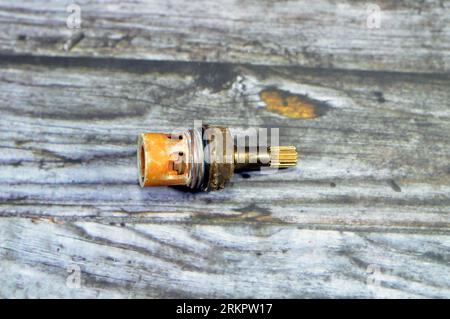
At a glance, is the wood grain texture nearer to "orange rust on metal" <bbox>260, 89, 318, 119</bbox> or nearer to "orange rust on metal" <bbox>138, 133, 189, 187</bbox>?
"orange rust on metal" <bbox>260, 89, 318, 119</bbox>

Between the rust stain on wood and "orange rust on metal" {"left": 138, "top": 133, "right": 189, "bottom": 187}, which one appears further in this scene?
the rust stain on wood

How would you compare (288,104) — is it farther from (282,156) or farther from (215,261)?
(215,261)

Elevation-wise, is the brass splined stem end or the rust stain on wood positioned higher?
the rust stain on wood

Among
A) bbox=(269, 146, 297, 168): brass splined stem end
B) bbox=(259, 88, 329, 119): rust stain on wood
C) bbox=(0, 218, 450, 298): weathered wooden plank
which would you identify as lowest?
bbox=(0, 218, 450, 298): weathered wooden plank

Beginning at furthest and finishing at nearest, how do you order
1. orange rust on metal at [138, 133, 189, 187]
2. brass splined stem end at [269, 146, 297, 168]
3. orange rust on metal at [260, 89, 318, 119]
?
orange rust on metal at [260, 89, 318, 119], brass splined stem end at [269, 146, 297, 168], orange rust on metal at [138, 133, 189, 187]

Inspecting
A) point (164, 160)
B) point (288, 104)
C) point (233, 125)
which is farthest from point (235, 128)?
point (164, 160)

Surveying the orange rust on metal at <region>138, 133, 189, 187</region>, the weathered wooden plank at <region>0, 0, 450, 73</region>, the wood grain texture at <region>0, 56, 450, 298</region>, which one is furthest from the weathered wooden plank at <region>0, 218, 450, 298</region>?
the weathered wooden plank at <region>0, 0, 450, 73</region>
